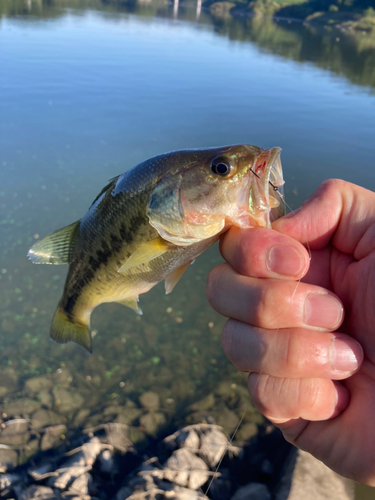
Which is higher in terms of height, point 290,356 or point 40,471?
point 290,356

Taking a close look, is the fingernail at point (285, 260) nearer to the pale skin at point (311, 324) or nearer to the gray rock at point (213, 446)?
the pale skin at point (311, 324)

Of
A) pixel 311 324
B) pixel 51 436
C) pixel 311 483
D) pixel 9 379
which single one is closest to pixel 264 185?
pixel 311 324

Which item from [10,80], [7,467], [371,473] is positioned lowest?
[7,467]

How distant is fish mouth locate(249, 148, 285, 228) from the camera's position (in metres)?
1.77

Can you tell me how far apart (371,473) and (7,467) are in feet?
12.4

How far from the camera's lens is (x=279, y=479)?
3.43 metres

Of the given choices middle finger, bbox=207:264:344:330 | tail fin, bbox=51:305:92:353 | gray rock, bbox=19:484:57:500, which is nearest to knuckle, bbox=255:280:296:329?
middle finger, bbox=207:264:344:330

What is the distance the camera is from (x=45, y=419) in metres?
4.31

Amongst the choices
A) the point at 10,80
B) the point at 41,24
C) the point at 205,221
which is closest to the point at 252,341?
the point at 205,221

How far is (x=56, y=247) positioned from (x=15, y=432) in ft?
9.38

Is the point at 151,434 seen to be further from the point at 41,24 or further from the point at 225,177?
the point at 41,24

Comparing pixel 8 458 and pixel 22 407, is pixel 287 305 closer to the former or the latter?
pixel 8 458

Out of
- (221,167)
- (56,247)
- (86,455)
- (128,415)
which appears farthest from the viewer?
(128,415)

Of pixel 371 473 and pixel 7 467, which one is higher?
pixel 371 473
